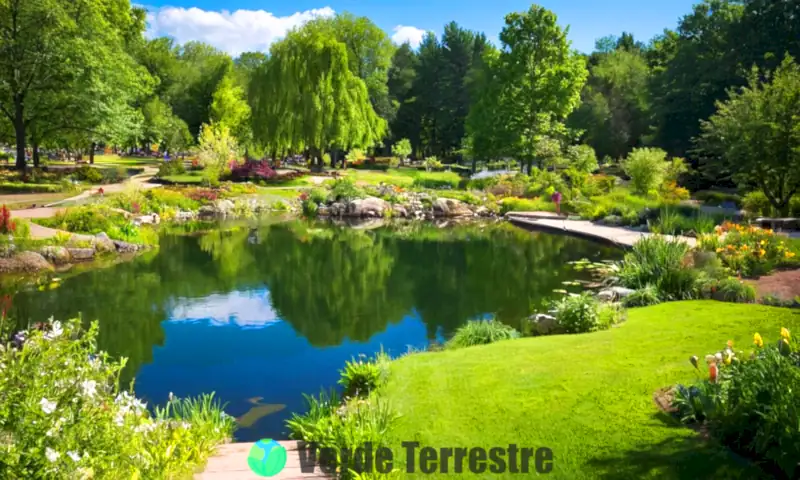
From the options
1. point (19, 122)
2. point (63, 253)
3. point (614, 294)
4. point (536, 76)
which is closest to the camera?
point (614, 294)

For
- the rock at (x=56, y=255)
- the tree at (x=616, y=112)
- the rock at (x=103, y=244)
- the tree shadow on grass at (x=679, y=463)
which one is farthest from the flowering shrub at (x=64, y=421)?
the tree at (x=616, y=112)

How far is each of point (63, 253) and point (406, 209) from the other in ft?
53.5

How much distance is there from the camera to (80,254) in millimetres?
15438

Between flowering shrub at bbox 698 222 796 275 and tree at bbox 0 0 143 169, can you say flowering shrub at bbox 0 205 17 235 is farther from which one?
flowering shrub at bbox 698 222 796 275

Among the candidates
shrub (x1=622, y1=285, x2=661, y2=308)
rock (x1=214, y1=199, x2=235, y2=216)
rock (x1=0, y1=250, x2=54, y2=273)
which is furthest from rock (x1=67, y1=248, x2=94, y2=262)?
shrub (x1=622, y1=285, x2=661, y2=308)

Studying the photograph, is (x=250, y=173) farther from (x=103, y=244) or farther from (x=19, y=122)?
(x=103, y=244)

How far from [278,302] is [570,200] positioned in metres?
17.9

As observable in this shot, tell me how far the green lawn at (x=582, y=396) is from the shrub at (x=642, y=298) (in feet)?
6.41

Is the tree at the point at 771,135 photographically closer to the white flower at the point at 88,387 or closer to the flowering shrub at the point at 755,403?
A: the flowering shrub at the point at 755,403

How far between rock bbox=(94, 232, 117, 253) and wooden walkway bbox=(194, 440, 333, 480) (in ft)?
42.8

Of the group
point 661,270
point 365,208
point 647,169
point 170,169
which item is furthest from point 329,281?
point 170,169

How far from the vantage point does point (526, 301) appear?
476 inches

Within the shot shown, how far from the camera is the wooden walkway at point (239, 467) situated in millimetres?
4411

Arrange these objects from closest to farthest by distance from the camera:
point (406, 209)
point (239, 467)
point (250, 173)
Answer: point (239, 467), point (406, 209), point (250, 173)
